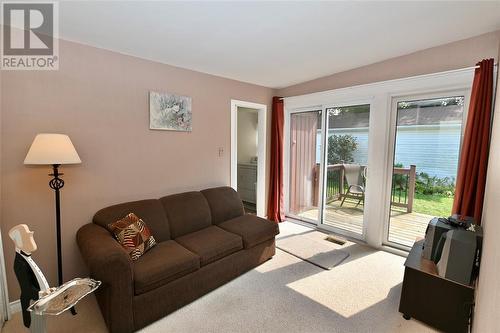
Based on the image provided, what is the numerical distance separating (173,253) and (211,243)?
392 millimetres

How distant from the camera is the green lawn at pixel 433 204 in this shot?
2733mm

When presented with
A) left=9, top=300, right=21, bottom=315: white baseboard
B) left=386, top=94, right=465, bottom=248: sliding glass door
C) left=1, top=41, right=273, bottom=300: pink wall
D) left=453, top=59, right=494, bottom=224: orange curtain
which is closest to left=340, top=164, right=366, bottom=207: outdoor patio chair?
left=386, top=94, right=465, bottom=248: sliding glass door

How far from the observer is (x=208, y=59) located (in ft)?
8.96

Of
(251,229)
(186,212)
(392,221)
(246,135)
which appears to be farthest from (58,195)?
(246,135)

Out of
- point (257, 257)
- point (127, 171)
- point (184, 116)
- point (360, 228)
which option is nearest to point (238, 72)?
point (184, 116)

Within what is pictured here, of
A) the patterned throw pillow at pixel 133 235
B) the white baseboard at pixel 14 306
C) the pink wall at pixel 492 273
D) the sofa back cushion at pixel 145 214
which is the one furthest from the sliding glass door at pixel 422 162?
the white baseboard at pixel 14 306

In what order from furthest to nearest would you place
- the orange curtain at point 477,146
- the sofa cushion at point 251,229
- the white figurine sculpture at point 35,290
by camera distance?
the sofa cushion at point 251,229, the orange curtain at point 477,146, the white figurine sculpture at point 35,290

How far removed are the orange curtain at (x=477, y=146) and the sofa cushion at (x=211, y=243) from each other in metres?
2.38

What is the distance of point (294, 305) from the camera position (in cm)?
214

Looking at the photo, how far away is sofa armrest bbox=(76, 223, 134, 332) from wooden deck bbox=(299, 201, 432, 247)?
3.11m

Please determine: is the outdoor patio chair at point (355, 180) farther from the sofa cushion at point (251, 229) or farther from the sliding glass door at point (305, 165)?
the sofa cushion at point (251, 229)

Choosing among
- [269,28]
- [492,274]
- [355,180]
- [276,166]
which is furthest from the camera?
[276,166]

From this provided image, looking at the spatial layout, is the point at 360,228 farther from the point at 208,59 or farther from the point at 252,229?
the point at 208,59

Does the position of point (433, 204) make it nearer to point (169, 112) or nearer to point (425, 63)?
point (425, 63)
